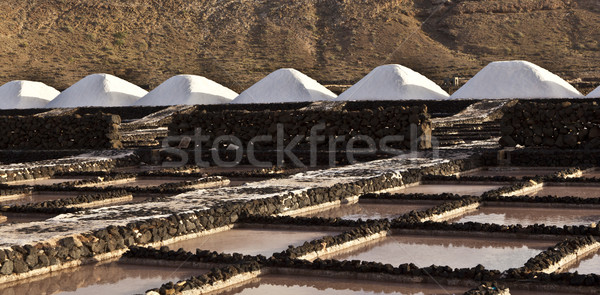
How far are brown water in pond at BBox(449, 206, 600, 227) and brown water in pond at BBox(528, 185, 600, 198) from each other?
1142 millimetres

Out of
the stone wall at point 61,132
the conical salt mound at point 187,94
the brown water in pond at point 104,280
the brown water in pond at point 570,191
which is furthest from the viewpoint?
the conical salt mound at point 187,94

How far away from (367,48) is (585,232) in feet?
173

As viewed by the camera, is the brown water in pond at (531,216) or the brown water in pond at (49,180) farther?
the brown water in pond at (49,180)

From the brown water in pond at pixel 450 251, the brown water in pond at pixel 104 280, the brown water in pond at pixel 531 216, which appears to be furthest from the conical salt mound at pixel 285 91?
the brown water in pond at pixel 104 280

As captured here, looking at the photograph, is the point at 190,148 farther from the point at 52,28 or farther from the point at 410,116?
the point at 52,28

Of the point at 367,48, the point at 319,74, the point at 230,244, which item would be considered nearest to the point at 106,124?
the point at 230,244

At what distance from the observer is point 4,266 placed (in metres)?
5.72

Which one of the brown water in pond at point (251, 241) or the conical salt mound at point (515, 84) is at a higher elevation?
the conical salt mound at point (515, 84)

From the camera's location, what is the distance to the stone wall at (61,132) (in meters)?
17.2

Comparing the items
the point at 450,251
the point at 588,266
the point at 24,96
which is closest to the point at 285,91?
the point at 24,96

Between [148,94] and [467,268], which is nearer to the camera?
[467,268]

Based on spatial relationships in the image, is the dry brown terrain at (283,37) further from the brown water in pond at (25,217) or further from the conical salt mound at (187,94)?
the brown water in pond at (25,217)

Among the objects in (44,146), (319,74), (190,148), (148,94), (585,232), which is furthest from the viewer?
(319,74)

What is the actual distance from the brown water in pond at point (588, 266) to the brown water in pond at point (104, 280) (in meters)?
2.35
